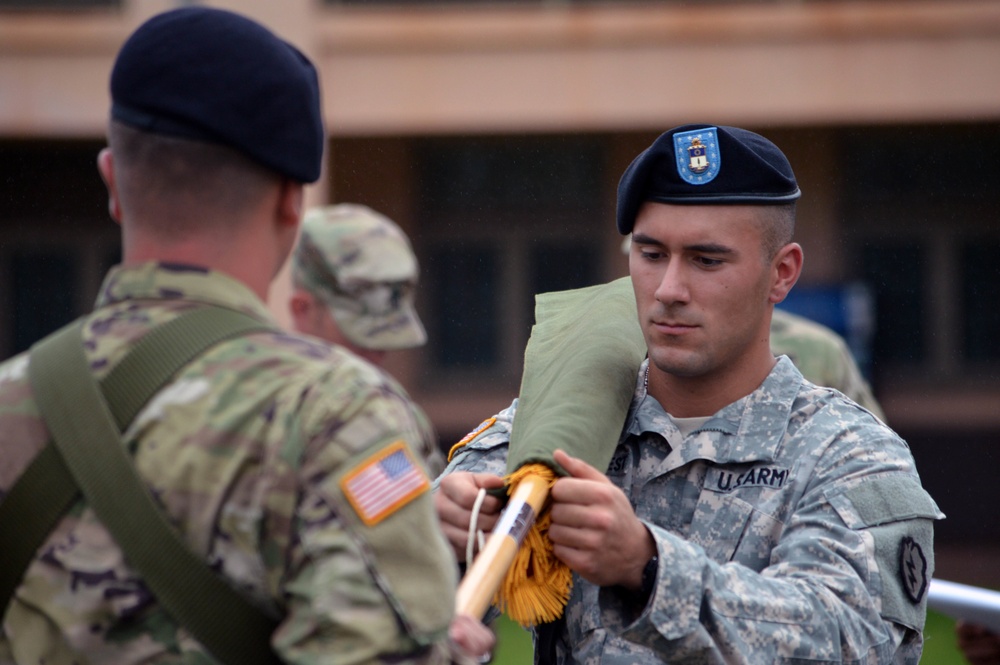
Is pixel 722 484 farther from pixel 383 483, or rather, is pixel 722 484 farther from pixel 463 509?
pixel 383 483

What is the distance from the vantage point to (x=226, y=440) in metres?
1.46

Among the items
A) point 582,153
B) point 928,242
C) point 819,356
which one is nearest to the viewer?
point 819,356

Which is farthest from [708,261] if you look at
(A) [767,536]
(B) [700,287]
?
(A) [767,536]

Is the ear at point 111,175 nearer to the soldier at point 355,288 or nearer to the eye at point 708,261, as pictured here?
the eye at point 708,261

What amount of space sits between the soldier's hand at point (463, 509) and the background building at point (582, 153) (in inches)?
309

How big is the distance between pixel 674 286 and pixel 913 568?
2.21ft

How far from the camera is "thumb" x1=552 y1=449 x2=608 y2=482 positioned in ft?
6.93

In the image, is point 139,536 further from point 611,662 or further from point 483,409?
point 483,409

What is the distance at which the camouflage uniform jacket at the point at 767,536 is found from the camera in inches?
81.1

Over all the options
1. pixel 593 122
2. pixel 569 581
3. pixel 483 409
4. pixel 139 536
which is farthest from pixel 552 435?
pixel 483 409

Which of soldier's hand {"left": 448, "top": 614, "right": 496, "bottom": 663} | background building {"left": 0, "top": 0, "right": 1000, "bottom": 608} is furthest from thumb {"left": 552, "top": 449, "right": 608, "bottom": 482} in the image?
background building {"left": 0, "top": 0, "right": 1000, "bottom": 608}

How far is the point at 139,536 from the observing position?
1436mm

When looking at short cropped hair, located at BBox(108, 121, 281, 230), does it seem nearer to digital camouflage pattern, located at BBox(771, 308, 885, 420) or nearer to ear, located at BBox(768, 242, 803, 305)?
ear, located at BBox(768, 242, 803, 305)

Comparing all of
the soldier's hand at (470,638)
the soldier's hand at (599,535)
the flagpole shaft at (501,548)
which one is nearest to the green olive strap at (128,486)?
the soldier's hand at (470,638)
